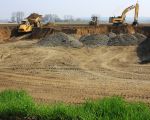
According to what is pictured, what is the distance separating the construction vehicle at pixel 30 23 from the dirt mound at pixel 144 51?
13720 mm

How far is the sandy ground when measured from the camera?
12562mm

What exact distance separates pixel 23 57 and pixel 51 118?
13.8m

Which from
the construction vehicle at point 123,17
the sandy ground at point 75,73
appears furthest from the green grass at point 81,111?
the construction vehicle at point 123,17

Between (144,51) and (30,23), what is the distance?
19074 mm

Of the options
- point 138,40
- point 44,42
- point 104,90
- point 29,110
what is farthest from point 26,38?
point 29,110

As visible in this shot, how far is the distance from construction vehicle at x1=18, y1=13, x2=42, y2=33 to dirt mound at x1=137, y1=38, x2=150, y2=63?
13.7 m

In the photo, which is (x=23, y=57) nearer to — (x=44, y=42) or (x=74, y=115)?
(x=44, y=42)

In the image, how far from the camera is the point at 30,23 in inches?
1534

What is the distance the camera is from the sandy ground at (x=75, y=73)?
12.6m

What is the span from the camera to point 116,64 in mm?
19109

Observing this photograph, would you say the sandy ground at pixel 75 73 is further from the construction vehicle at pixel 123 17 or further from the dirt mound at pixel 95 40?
the construction vehicle at pixel 123 17

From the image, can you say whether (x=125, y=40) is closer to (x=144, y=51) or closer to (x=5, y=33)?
(x=144, y=51)

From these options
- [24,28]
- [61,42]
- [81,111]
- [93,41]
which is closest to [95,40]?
[93,41]

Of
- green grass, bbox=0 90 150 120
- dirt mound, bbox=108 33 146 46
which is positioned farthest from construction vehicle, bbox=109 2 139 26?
green grass, bbox=0 90 150 120
